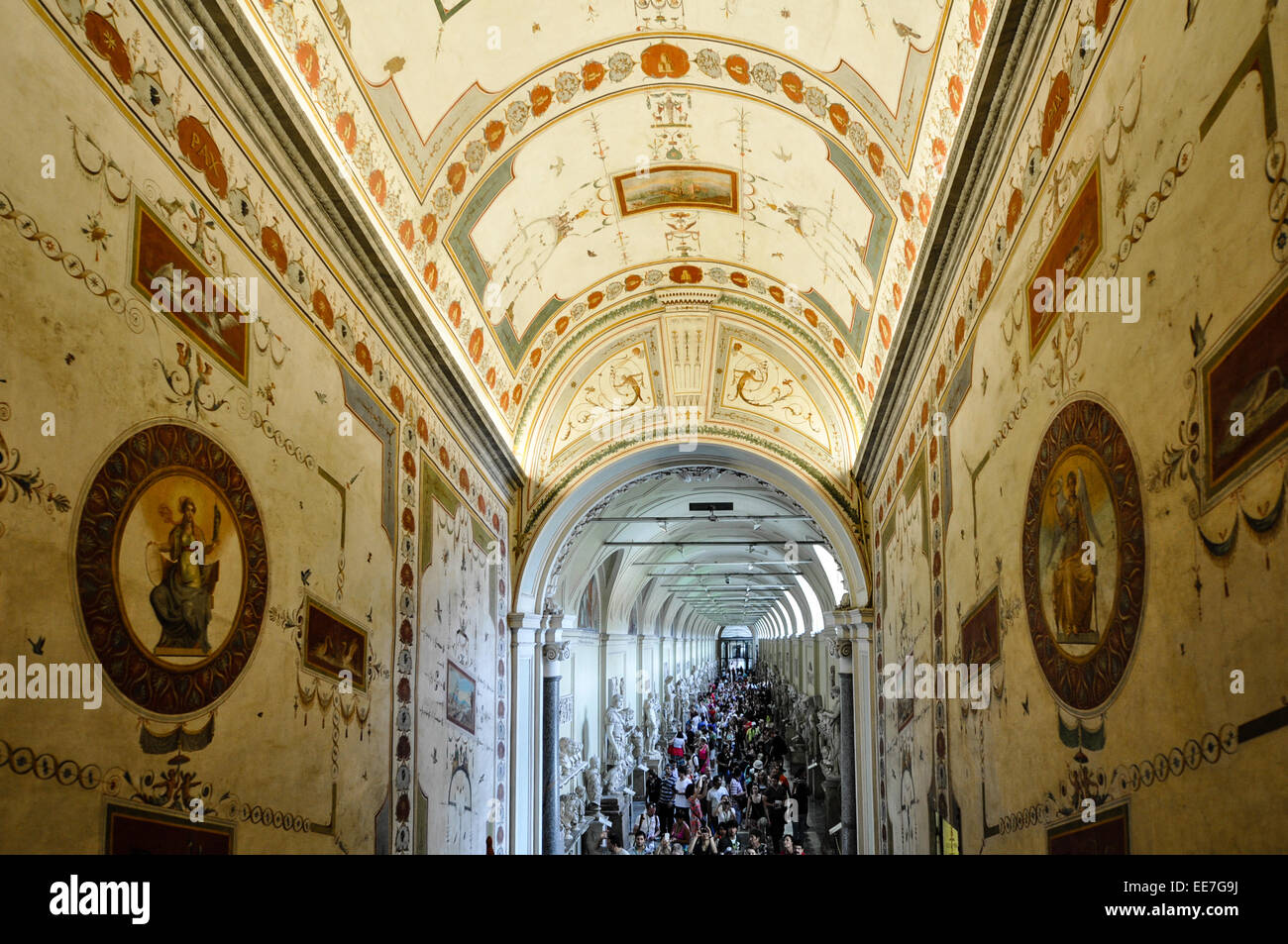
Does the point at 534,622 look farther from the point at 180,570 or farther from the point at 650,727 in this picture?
the point at 650,727

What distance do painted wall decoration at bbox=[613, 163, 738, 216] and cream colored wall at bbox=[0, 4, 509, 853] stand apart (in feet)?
14.9

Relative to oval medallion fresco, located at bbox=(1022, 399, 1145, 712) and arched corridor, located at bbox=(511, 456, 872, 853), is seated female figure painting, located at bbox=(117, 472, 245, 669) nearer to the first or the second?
oval medallion fresco, located at bbox=(1022, 399, 1145, 712)

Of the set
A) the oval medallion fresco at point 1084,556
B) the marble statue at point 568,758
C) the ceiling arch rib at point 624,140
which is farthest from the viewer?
the marble statue at point 568,758

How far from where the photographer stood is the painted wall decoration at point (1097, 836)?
415 cm

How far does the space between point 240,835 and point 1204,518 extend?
535cm

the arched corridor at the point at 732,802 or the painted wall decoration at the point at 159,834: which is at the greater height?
the painted wall decoration at the point at 159,834

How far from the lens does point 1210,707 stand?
3.32 m

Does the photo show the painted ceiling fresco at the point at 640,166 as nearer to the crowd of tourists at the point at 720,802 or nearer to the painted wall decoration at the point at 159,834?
the painted wall decoration at the point at 159,834

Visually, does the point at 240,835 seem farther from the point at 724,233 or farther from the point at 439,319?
the point at 724,233

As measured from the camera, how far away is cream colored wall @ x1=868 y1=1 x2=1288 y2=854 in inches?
119

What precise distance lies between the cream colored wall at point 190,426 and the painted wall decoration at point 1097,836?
442 centimetres

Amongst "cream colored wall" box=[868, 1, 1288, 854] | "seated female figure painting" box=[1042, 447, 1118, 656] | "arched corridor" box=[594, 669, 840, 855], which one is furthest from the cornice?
"arched corridor" box=[594, 669, 840, 855]

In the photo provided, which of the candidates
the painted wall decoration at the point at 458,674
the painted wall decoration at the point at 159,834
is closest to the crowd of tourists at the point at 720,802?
the painted wall decoration at the point at 458,674

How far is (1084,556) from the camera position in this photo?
472 cm
